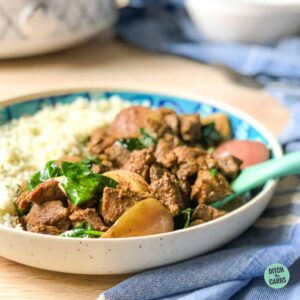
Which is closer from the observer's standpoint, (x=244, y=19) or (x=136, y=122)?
(x=136, y=122)

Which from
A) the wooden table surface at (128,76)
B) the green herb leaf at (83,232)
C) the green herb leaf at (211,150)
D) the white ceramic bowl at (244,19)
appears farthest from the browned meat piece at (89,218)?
the white ceramic bowl at (244,19)

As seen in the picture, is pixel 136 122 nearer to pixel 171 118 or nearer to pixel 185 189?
pixel 171 118

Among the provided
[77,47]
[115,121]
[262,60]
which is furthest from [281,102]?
[77,47]

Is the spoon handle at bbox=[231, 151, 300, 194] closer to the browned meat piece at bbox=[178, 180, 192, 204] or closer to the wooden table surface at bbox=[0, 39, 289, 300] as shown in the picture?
the browned meat piece at bbox=[178, 180, 192, 204]

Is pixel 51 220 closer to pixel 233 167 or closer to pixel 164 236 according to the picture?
pixel 164 236

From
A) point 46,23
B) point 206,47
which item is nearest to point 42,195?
point 46,23

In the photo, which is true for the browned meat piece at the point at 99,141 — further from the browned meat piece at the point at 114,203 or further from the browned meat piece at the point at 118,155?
the browned meat piece at the point at 114,203

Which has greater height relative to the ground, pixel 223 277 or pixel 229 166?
pixel 229 166
